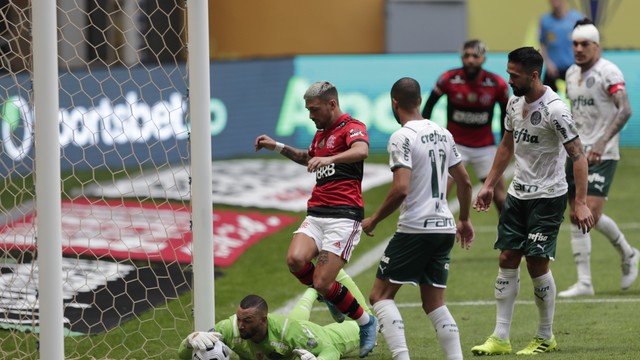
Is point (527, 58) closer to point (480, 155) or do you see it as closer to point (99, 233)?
point (480, 155)

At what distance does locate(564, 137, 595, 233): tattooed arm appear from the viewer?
24.5 ft

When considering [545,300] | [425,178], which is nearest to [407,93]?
[425,178]

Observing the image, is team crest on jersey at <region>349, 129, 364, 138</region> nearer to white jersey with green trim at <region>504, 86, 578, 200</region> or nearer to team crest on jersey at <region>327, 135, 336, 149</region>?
team crest on jersey at <region>327, 135, 336, 149</region>

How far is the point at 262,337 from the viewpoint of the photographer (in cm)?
724

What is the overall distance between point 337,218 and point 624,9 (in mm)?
17793

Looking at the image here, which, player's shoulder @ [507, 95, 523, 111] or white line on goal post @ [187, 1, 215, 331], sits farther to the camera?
player's shoulder @ [507, 95, 523, 111]

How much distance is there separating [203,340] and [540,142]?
8.15 feet

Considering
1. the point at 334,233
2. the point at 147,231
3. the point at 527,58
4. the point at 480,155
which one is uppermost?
the point at 527,58

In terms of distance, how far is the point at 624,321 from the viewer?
892 cm

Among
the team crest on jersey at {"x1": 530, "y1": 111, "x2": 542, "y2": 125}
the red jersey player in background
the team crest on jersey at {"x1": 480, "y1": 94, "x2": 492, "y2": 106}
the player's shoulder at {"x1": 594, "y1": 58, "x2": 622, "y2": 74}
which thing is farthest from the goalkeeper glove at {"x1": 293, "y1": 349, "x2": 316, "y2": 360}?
the team crest on jersey at {"x1": 480, "y1": 94, "x2": 492, "y2": 106}

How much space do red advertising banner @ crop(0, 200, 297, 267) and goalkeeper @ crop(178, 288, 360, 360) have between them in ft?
13.6

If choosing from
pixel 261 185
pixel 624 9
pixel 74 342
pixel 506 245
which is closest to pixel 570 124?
pixel 506 245

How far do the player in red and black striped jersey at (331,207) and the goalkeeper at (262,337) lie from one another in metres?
0.32

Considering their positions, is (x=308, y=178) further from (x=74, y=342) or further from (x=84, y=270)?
(x=74, y=342)
